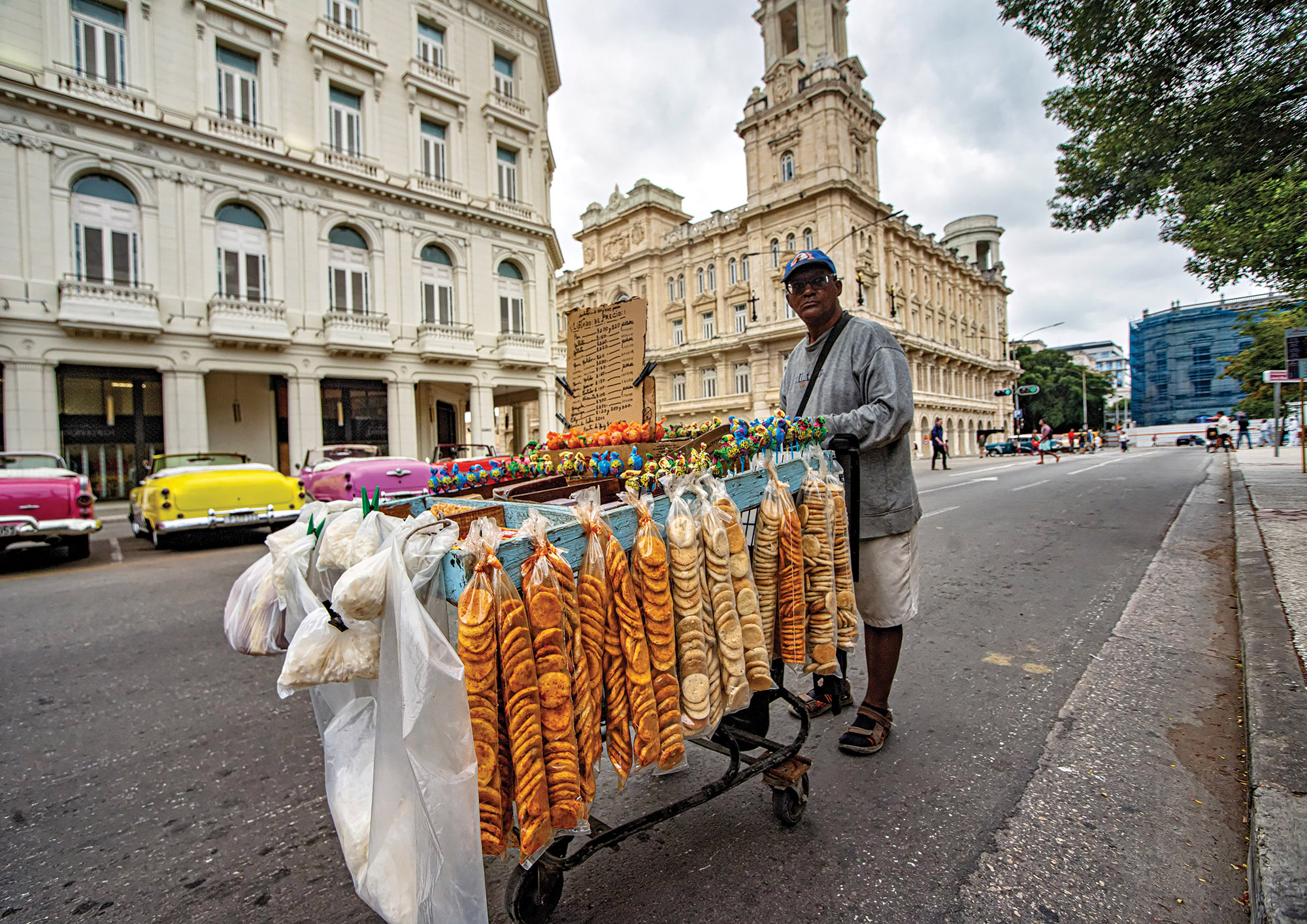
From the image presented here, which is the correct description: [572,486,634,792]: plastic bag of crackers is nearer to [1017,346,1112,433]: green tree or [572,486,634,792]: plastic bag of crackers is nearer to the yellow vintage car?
the yellow vintage car

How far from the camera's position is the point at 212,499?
905 cm

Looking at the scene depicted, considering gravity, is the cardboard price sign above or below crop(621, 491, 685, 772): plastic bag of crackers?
above

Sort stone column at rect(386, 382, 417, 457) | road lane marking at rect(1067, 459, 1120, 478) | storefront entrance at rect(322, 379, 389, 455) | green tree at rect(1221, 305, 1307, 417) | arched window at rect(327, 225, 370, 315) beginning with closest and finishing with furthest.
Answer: green tree at rect(1221, 305, 1307, 417) → road lane marking at rect(1067, 459, 1120, 478) → arched window at rect(327, 225, 370, 315) → storefront entrance at rect(322, 379, 389, 455) → stone column at rect(386, 382, 417, 457)

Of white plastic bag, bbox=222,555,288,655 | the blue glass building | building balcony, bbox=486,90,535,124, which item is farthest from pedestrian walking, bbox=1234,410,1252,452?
the blue glass building

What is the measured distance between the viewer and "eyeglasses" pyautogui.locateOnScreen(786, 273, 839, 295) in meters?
2.64

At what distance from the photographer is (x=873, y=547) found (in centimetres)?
266

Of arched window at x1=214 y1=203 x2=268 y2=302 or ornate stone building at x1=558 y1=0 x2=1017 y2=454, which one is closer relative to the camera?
arched window at x1=214 y1=203 x2=268 y2=302

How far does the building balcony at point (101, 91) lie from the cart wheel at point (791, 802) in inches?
886

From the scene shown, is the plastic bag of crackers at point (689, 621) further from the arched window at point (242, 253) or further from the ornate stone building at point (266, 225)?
the arched window at point (242, 253)

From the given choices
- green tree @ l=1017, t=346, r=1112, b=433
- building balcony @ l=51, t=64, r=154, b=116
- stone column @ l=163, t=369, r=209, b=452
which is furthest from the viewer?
green tree @ l=1017, t=346, r=1112, b=433

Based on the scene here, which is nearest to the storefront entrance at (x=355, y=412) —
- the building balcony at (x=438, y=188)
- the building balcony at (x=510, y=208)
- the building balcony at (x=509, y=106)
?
the building balcony at (x=438, y=188)

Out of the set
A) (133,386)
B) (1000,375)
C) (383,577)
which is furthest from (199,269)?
(1000,375)

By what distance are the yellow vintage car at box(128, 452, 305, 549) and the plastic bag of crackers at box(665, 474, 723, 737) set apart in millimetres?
8935

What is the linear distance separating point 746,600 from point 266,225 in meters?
21.7
